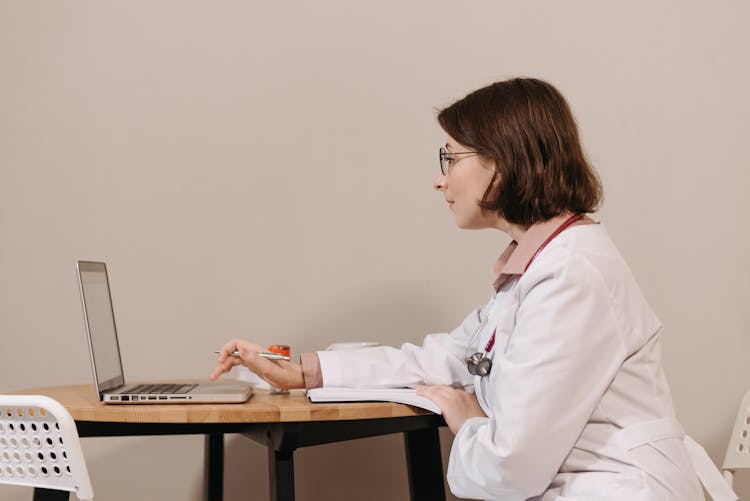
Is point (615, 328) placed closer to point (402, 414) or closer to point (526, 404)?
point (526, 404)

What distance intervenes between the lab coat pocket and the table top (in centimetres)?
45

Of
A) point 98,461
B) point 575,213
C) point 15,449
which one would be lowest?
point 98,461

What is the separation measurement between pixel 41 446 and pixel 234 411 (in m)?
0.31

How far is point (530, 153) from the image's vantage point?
4.74 ft

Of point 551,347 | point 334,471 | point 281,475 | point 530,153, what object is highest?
point 530,153

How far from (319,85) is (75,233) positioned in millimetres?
885

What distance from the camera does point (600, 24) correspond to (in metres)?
2.56

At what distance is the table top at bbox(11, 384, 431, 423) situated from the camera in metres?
1.33

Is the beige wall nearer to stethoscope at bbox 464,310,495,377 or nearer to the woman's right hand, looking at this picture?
the woman's right hand

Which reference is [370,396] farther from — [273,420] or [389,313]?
[389,313]

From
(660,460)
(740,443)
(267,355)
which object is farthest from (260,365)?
(740,443)

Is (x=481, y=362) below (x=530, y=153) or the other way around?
below

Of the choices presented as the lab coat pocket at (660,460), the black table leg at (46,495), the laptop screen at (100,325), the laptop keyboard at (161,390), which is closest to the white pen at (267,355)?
the laptop keyboard at (161,390)

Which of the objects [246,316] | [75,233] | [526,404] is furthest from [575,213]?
[75,233]
